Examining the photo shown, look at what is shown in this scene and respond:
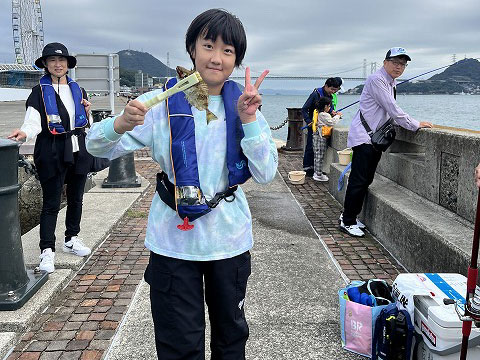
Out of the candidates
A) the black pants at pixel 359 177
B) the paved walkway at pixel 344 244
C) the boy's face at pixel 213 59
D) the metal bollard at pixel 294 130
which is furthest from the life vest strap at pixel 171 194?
the metal bollard at pixel 294 130

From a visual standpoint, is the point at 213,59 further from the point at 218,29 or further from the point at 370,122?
the point at 370,122

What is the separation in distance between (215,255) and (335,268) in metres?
2.80

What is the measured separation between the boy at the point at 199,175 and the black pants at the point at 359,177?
141 inches

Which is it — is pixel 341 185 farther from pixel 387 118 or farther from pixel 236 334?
→ pixel 236 334

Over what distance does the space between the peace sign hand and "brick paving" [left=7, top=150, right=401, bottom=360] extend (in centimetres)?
204

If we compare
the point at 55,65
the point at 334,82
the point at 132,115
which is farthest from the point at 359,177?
the point at 132,115

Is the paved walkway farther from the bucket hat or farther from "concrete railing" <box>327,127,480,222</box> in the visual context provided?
the bucket hat

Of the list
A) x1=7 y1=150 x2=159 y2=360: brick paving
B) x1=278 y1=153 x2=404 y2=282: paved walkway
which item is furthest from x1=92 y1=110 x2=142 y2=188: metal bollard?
x1=278 y1=153 x2=404 y2=282: paved walkway

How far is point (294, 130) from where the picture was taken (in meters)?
12.4

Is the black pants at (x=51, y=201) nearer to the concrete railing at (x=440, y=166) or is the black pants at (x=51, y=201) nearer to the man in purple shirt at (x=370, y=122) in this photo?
the man in purple shirt at (x=370, y=122)

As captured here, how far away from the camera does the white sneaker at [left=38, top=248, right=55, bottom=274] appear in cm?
416

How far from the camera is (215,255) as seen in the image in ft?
6.75

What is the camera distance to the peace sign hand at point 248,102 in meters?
1.87

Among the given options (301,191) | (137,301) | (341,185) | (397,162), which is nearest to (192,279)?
(137,301)
